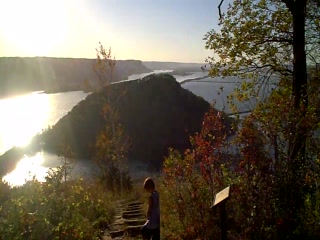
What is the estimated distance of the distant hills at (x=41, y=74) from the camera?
135 meters

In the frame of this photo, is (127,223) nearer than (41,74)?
Yes

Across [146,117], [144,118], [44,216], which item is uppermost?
[44,216]

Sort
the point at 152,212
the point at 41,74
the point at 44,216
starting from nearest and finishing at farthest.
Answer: the point at 152,212
the point at 44,216
the point at 41,74

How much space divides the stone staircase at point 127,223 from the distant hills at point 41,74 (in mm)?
117795

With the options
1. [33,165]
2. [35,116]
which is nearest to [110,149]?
[33,165]

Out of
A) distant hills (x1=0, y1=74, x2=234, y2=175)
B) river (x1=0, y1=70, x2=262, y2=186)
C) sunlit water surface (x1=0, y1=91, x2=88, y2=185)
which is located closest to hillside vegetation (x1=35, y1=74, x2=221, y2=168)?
distant hills (x1=0, y1=74, x2=234, y2=175)

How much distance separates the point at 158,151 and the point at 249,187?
6784 centimetres

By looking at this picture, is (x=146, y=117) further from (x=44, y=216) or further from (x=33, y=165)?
(x=44, y=216)

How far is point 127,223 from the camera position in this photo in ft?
35.2

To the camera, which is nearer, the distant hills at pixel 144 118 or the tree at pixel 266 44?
the tree at pixel 266 44

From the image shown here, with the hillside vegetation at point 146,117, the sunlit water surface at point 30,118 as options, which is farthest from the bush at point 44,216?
the hillside vegetation at point 146,117

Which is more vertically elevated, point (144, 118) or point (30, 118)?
point (144, 118)

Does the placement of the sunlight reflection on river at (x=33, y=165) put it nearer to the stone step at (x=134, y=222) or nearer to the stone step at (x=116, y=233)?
the stone step at (x=134, y=222)

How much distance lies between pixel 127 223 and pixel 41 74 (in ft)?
509
